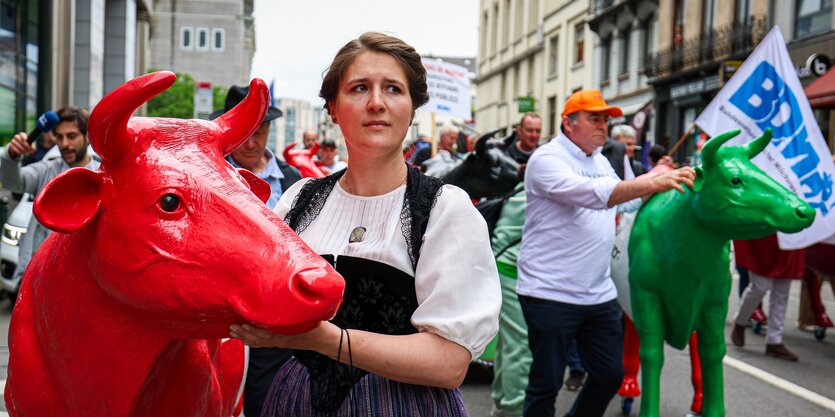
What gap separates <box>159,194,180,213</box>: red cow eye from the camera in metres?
1.73

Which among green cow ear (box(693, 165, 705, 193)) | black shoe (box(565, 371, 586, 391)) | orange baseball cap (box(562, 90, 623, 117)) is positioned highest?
orange baseball cap (box(562, 90, 623, 117))

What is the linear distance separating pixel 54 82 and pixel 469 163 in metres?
14.3

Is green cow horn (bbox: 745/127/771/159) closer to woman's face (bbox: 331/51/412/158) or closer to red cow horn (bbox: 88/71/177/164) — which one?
woman's face (bbox: 331/51/412/158)

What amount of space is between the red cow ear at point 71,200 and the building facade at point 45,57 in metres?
14.8

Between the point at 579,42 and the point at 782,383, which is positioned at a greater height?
the point at 579,42

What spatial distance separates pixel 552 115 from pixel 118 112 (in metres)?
36.2

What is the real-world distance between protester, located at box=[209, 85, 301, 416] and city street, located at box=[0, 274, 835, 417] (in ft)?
7.72

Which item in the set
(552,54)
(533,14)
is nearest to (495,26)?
(533,14)

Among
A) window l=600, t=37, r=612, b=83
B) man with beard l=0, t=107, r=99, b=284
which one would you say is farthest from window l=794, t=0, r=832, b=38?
man with beard l=0, t=107, r=99, b=284

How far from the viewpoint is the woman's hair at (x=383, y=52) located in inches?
82.6

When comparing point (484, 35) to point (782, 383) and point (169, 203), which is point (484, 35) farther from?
point (169, 203)

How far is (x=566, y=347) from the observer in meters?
4.34

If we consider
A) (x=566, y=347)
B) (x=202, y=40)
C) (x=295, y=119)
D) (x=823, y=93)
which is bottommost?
(x=566, y=347)

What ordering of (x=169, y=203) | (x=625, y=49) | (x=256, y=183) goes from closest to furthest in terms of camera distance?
(x=169, y=203), (x=256, y=183), (x=625, y=49)
